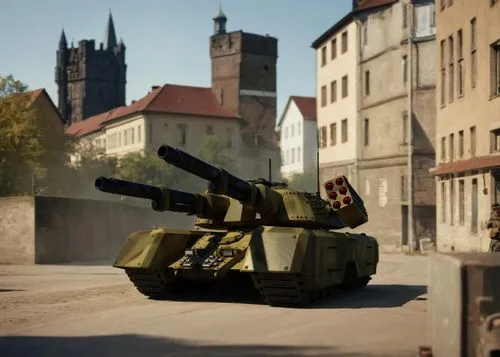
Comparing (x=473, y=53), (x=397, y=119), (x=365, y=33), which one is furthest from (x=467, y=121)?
(x=365, y=33)

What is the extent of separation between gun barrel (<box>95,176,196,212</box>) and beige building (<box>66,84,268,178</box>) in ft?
221

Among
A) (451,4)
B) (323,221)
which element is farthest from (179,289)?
(451,4)

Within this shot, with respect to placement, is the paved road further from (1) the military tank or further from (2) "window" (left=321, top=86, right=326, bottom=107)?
(2) "window" (left=321, top=86, right=326, bottom=107)

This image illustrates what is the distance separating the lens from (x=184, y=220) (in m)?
50.1

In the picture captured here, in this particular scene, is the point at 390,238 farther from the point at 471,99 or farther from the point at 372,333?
the point at 372,333

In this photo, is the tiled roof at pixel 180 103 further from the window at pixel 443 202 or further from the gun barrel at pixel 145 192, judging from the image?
the gun barrel at pixel 145 192

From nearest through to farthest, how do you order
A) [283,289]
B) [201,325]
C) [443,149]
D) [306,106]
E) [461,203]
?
[201,325]
[283,289]
[461,203]
[443,149]
[306,106]

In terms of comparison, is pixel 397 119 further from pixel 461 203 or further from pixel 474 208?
pixel 474 208

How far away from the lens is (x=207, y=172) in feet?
37.1

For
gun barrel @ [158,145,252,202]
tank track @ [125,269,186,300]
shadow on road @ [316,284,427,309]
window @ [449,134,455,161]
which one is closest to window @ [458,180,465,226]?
window @ [449,134,455,161]

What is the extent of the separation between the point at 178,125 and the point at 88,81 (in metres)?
48.6

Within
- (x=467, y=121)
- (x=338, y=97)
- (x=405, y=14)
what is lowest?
(x=467, y=121)

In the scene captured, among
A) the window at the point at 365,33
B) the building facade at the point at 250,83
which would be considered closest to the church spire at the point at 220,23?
the building facade at the point at 250,83

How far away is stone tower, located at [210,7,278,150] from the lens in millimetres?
91312
